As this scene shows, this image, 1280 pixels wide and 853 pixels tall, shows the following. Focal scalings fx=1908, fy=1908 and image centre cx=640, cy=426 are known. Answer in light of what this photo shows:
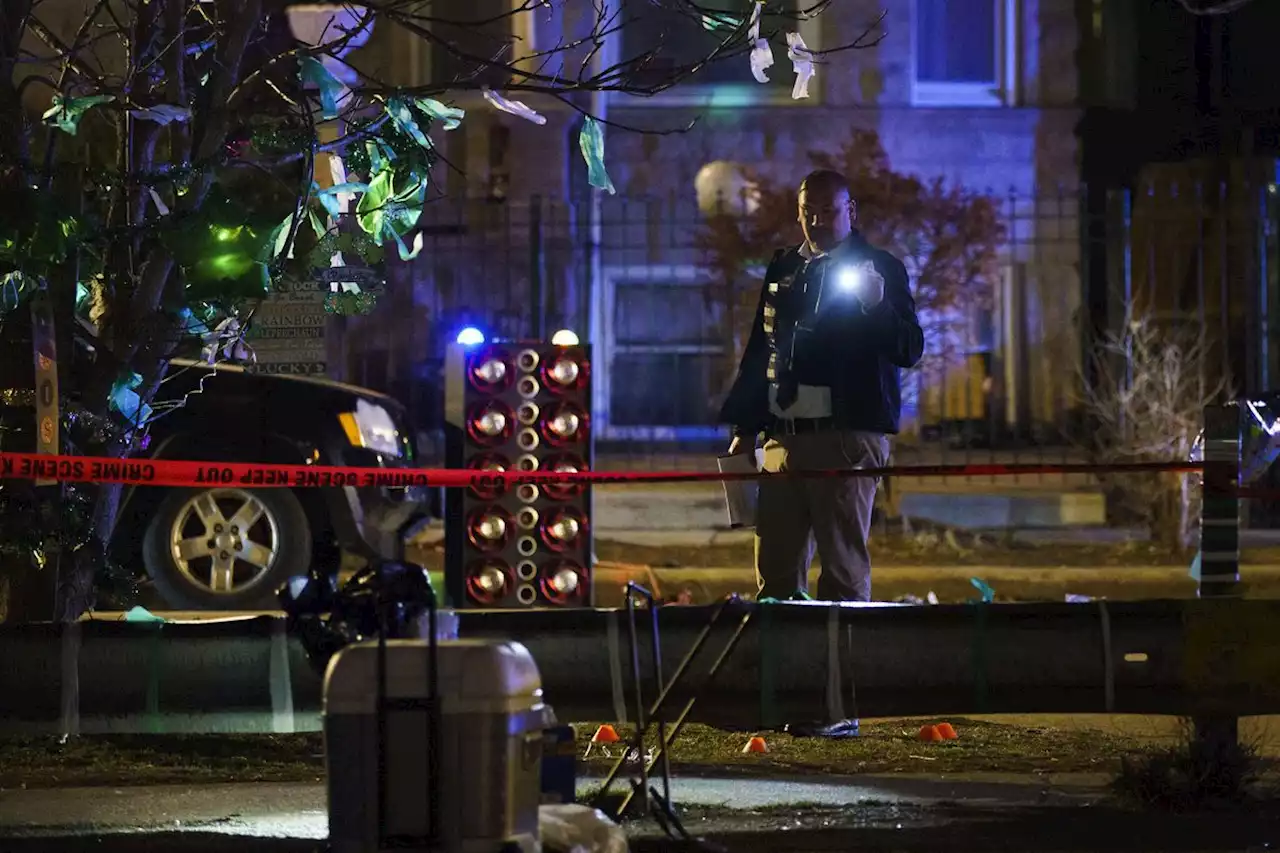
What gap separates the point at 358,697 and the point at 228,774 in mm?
2305

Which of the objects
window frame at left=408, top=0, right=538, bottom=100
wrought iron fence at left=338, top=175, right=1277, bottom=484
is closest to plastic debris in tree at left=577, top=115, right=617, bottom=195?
wrought iron fence at left=338, top=175, right=1277, bottom=484

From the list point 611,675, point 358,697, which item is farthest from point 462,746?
point 611,675

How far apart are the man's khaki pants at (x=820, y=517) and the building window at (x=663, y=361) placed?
10.2 meters

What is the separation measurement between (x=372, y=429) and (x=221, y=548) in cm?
98

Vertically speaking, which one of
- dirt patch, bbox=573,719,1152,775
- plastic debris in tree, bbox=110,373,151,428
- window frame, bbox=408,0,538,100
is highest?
window frame, bbox=408,0,538,100

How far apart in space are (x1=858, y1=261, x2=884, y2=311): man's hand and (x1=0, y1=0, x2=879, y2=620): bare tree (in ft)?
2.39

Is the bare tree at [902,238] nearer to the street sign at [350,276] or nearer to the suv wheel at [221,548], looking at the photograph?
the suv wheel at [221,548]

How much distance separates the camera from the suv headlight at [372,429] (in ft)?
32.0

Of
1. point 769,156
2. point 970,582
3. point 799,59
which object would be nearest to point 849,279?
point 799,59

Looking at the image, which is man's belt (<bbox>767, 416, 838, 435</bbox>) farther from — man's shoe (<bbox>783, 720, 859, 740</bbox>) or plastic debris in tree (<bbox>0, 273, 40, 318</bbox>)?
plastic debris in tree (<bbox>0, 273, 40, 318</bbox>)

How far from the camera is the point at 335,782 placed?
13.3ft

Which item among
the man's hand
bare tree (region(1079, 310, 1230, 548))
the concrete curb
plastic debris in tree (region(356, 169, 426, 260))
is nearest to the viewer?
the man's hand

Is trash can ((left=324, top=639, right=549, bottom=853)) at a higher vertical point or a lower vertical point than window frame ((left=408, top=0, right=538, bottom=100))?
lower

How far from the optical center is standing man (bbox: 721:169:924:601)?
6.67 metres
